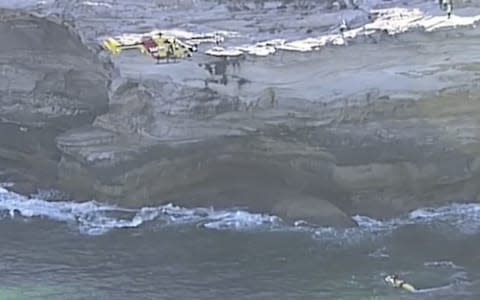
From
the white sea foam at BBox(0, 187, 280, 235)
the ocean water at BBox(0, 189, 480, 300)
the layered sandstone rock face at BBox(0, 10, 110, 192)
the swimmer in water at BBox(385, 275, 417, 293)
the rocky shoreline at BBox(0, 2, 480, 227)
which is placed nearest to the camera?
the swimmer in water at BBox(385, 275, 417, 293)

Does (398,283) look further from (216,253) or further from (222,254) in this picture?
(216,253)

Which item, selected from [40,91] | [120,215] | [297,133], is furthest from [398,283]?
[40,91]

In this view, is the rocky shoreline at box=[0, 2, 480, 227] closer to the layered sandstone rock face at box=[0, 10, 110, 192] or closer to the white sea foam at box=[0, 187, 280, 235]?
the white sea foam at box=[0, 187, 280, 235]

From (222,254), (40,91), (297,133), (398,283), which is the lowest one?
(222,254)

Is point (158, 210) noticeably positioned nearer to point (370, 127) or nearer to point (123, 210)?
point (123, 210)

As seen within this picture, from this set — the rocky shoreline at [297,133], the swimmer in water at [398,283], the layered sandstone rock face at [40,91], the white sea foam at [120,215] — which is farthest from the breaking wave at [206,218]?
the swimmer in water at [398,283]

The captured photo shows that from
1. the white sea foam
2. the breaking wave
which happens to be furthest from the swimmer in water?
the white sea foam

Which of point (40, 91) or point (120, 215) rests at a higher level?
point (40, 91)
